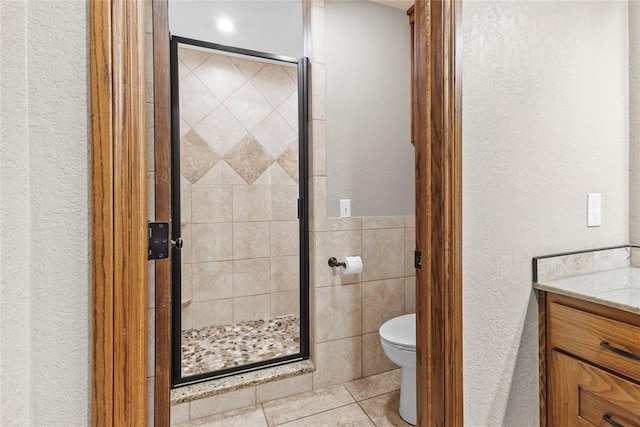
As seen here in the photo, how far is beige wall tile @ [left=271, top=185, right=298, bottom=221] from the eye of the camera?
9.39ft

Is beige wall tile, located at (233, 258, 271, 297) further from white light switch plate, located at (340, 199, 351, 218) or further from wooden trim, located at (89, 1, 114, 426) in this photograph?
wooden trim, located at (89, 1, 114, 426)

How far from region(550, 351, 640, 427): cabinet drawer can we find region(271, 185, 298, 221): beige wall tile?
83.5 inches

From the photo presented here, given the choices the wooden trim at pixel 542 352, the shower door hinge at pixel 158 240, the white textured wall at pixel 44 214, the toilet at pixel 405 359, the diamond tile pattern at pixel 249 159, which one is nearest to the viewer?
the white textured wall at pixel 44 214

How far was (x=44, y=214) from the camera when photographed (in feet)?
1.96

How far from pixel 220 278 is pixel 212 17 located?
1945 mm

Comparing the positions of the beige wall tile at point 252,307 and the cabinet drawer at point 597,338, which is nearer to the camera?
the cabinet drawer at point 597,338

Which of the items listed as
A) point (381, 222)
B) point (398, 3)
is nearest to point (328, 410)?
point (381, 222)

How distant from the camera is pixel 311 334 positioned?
1987 mm

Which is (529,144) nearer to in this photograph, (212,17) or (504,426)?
(504,426)

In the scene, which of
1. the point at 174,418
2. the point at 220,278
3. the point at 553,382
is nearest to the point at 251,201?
the point at 220,278

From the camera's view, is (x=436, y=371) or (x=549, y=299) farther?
(x=549, y=299)

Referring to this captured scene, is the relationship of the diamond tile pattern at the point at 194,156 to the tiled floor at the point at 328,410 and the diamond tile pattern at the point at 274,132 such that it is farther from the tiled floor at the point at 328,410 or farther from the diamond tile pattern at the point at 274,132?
the tiled floor at the point at 328,410

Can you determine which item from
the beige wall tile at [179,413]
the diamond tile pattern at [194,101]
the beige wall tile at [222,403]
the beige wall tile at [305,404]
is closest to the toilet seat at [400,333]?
the beige wall tile at [305,404]

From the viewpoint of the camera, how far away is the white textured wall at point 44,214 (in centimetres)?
56
